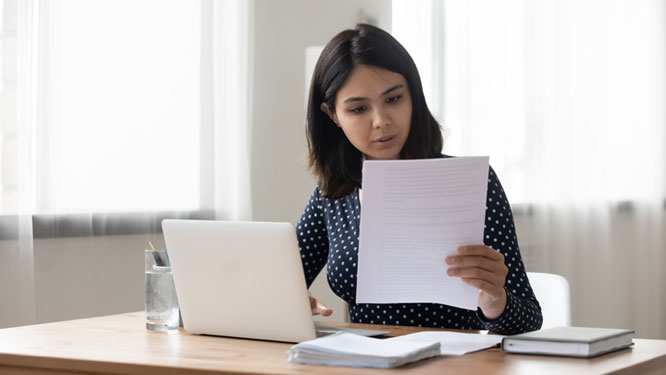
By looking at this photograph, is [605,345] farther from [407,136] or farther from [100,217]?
[100,217]

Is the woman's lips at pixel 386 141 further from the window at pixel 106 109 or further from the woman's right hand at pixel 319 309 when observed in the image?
the window at pixel 106 109

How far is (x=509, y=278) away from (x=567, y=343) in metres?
0.40

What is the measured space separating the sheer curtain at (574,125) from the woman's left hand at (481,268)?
2.71 m

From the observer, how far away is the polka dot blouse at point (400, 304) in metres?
1.67

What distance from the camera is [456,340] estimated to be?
4.97 ft

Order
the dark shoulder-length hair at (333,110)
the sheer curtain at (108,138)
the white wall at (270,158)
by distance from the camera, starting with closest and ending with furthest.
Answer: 1. the dark shoulder-length hair at (333,110)
2. the sheer curtain at (108,138)
3. the white wall at (270,158)

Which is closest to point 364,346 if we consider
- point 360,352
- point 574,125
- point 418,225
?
point 360,352

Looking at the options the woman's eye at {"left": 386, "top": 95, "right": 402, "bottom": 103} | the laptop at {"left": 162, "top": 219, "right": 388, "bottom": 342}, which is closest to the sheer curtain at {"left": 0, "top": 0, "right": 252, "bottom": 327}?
the laptop at {"left": 162, "top": 219, "right": 388, "bottom": 342}

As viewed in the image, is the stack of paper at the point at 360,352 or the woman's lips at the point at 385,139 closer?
the stack of paper at the point at 360,352

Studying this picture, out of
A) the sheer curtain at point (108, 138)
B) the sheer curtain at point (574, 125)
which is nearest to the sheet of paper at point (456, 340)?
the sheer curtain at point (108, 138)

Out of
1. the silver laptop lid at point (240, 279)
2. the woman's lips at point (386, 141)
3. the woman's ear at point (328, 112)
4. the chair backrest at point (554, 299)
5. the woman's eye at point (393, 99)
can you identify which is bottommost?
the chair backrest at point (554, 299)

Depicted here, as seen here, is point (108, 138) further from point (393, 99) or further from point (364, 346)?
point (364, 346)

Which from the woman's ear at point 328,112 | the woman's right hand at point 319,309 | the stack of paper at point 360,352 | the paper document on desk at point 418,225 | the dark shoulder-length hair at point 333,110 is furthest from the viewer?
the woman's ear at point 328,112

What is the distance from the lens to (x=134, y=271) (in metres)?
2.85
